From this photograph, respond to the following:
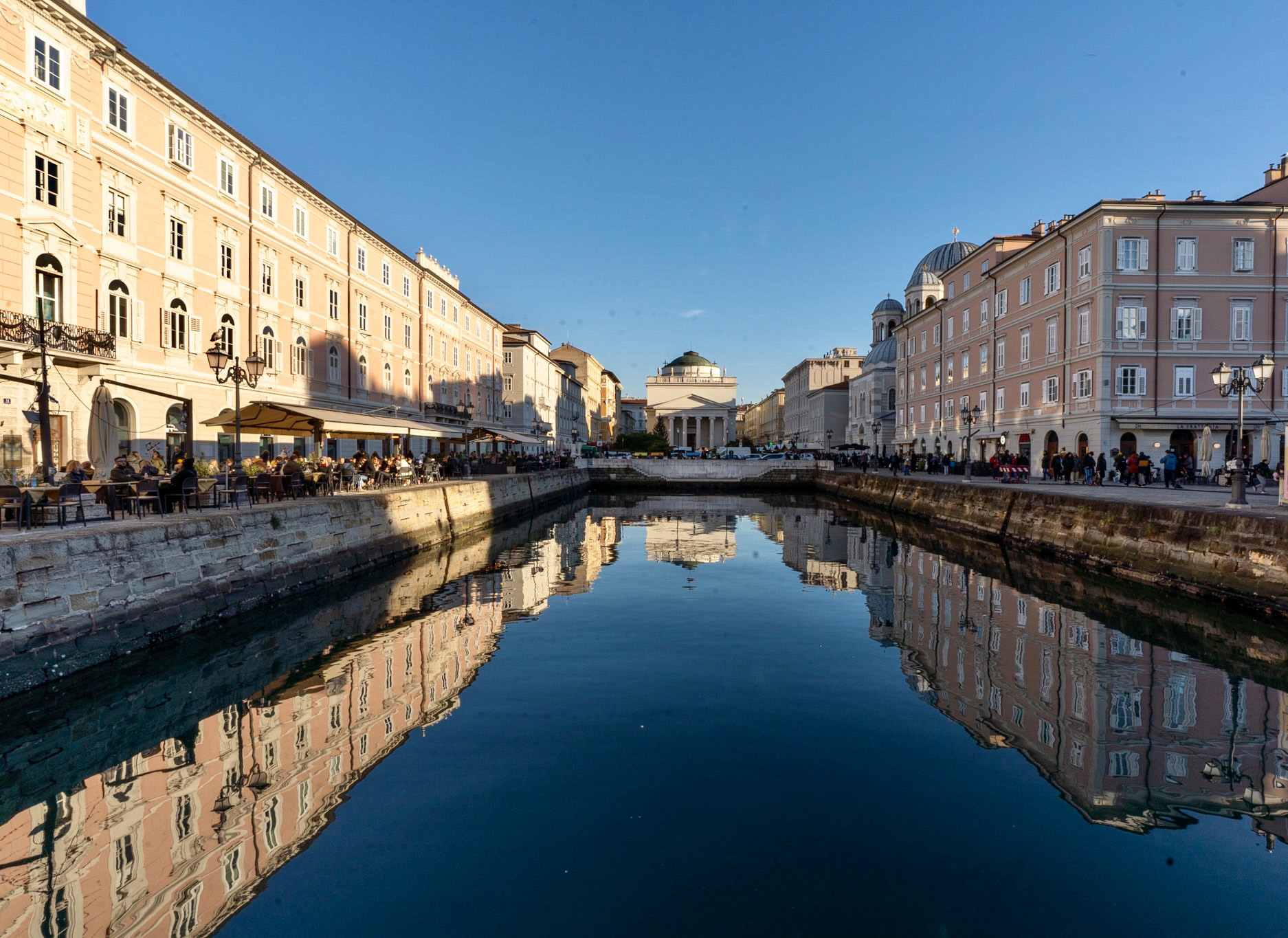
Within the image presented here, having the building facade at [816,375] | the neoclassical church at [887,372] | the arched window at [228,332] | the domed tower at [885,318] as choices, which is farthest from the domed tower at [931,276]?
the arched window at [228,332]

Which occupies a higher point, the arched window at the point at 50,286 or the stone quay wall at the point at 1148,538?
the arched window at the point at 50,286

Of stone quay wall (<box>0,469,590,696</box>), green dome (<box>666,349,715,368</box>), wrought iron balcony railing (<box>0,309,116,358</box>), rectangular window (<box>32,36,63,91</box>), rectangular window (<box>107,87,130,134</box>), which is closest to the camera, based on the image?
stone quay wall (<box>0,469,590,696</box>)

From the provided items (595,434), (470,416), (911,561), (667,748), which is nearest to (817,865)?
(667,748)

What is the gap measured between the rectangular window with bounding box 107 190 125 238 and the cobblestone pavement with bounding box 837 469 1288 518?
2865 cm

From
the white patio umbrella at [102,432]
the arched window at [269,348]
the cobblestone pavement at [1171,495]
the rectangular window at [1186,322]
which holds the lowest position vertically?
the cobblestone pavement at [1171,495]

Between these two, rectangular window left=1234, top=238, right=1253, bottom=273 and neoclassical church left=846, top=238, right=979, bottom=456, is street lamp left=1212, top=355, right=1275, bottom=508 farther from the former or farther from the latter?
neoclassical church left=846, top=238, right=979, bottom=456

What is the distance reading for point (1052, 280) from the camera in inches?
1457

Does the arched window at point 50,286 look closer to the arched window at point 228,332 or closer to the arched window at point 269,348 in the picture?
the arched window at point 228,332

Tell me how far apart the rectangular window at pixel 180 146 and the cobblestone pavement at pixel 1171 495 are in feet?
97.4

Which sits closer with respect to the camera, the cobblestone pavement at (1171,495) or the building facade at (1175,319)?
the cobblestone pavement at (1171,495)

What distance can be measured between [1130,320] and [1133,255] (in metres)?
2.92

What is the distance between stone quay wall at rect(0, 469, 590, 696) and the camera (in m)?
8.77

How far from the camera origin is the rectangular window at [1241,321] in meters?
32.3

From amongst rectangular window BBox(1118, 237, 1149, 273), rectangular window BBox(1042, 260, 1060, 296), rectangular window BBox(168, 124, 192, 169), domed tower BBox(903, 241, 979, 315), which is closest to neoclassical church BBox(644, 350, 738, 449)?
domed tower BBox(903, 241, 979, 315)
